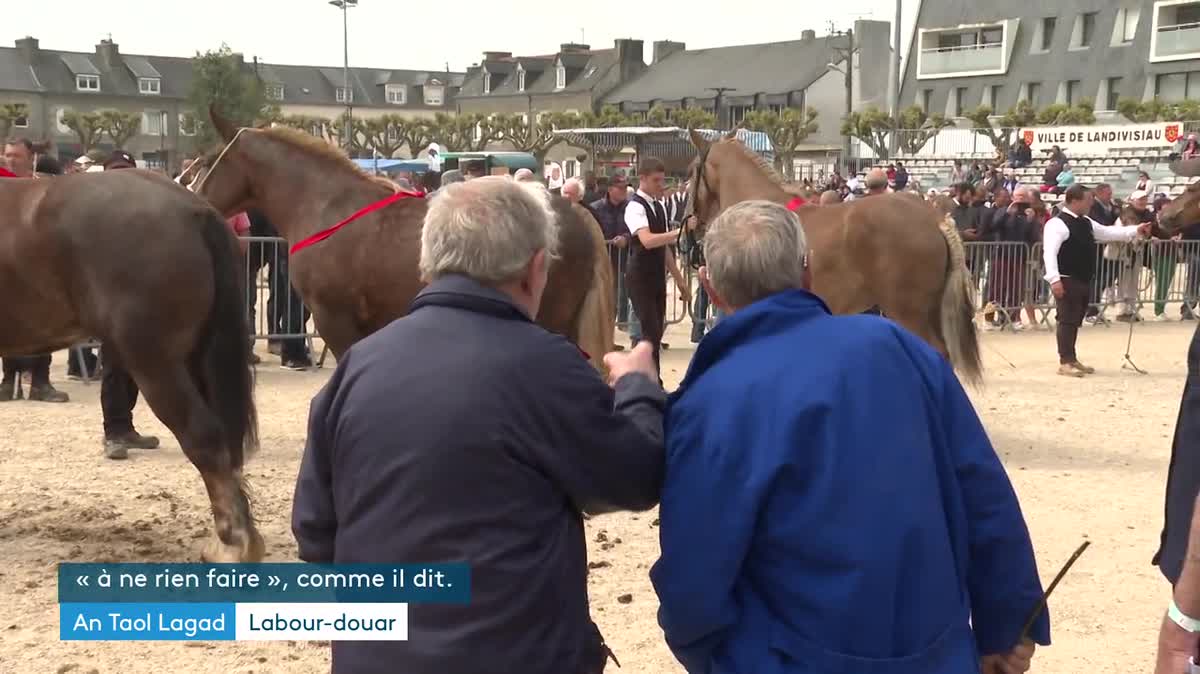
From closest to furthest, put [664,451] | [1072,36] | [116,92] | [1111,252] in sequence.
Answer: [664,451] < [1111,252] < [1072,36] < [116,92]

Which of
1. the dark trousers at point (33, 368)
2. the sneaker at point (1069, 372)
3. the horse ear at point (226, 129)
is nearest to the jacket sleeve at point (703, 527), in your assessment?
the horse ear at point (226, 129)

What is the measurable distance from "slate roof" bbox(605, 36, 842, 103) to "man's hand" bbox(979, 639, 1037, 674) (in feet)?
213

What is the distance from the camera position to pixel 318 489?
2.34 m

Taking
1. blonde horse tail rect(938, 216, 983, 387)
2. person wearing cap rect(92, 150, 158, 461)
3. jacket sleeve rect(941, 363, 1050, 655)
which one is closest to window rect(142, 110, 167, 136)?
person wearing cap rect(92, 150, 158, 461)

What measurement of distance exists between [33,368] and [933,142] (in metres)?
44.9

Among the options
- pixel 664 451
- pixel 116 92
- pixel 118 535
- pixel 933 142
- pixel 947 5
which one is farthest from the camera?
pixel 116 92

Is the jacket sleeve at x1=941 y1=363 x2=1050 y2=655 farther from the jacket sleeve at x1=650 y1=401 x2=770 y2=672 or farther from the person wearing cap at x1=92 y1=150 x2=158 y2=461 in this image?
the person wearing cap at x1=92 y1=150 x2=158 y2=461

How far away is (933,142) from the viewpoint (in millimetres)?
49344

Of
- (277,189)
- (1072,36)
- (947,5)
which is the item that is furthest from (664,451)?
(947,5)

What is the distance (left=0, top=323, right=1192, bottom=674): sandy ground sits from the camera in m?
4.56

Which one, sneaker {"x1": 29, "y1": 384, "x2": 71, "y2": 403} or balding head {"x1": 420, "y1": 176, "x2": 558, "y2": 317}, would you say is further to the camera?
sneaker {"x1": 29, "y1": 384, "x2": 71, "y2": 403}

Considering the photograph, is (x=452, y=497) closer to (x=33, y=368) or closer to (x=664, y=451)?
(x=664, y=451)

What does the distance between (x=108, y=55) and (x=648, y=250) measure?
251 feet

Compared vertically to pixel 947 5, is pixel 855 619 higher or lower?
lower
